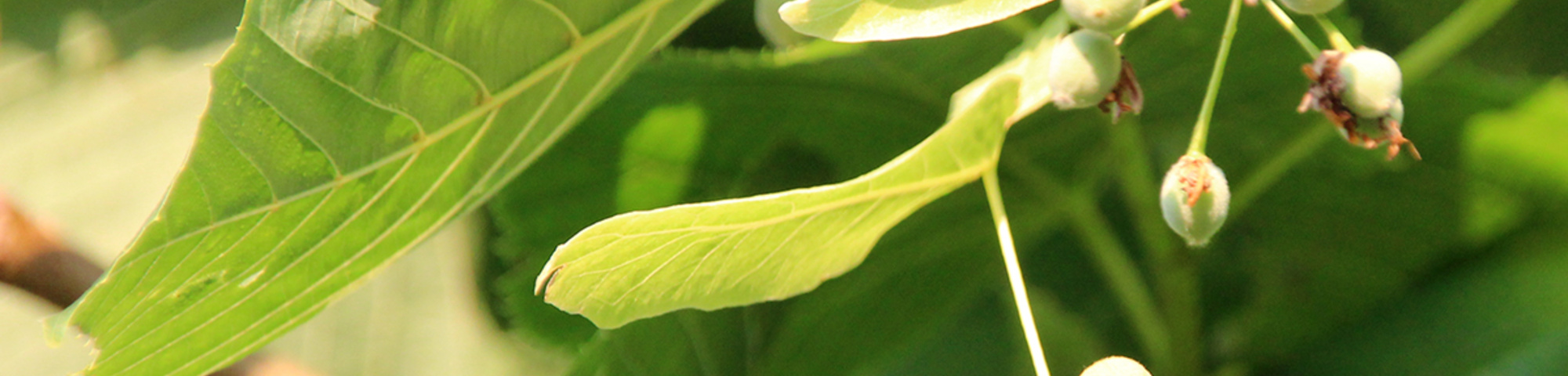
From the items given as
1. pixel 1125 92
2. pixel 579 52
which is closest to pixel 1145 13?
pixel 1125 92

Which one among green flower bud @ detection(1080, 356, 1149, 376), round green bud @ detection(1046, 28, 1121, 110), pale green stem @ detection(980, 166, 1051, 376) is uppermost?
round green bud @ detection(1046, 28, 1121, 110)

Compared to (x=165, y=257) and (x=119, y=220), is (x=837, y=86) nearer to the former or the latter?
(x=165, y=257)

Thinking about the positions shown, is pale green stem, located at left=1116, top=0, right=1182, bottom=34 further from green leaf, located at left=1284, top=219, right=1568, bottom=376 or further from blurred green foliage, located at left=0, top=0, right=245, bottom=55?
blurred green foliage, located at left=0, top=0, right=245, bottom=55

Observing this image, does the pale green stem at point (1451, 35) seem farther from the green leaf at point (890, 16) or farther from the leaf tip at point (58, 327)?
the leaf tip at point (58, 327)

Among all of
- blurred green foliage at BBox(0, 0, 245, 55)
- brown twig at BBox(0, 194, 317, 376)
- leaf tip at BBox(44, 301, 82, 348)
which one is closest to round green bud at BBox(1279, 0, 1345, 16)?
leaf tip at BBox(44, 301, 82, 348)

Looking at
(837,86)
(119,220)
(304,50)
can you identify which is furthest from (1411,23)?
(119,220)

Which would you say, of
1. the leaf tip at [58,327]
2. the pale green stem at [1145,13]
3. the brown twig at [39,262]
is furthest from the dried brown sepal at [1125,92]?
the brown twig at [39,262]
